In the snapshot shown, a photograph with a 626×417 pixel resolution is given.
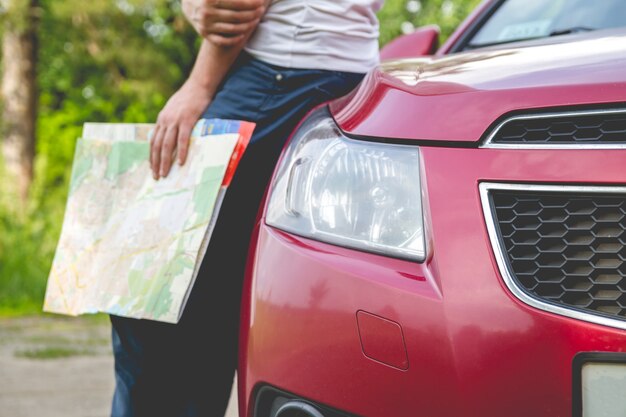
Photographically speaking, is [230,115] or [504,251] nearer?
[504,251]

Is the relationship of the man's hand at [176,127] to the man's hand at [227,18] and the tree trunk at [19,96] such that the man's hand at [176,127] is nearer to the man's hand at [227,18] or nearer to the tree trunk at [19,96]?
the man's hand at [227,18]

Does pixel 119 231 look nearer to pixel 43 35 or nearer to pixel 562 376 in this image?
pixel 562 376

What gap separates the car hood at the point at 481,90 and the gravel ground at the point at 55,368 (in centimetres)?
175

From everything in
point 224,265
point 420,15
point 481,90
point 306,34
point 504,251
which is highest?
point 420,15

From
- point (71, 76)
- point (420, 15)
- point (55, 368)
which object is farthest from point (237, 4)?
point (420, 15)

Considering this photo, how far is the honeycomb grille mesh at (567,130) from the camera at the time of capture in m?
1.37

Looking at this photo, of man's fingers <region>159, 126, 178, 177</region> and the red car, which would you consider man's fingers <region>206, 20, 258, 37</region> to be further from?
the red car

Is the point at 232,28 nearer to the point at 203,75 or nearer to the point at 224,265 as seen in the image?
the point at 203,75

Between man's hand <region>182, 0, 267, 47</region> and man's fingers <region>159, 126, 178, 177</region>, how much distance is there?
250 millimetres

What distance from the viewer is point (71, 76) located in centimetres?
1933

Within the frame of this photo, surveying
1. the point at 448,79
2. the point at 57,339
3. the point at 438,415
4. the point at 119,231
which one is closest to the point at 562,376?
the point at 438,415

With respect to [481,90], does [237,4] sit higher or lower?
higher

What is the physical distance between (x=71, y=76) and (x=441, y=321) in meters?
18.9

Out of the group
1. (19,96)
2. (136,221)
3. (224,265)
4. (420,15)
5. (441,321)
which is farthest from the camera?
(420,15)
